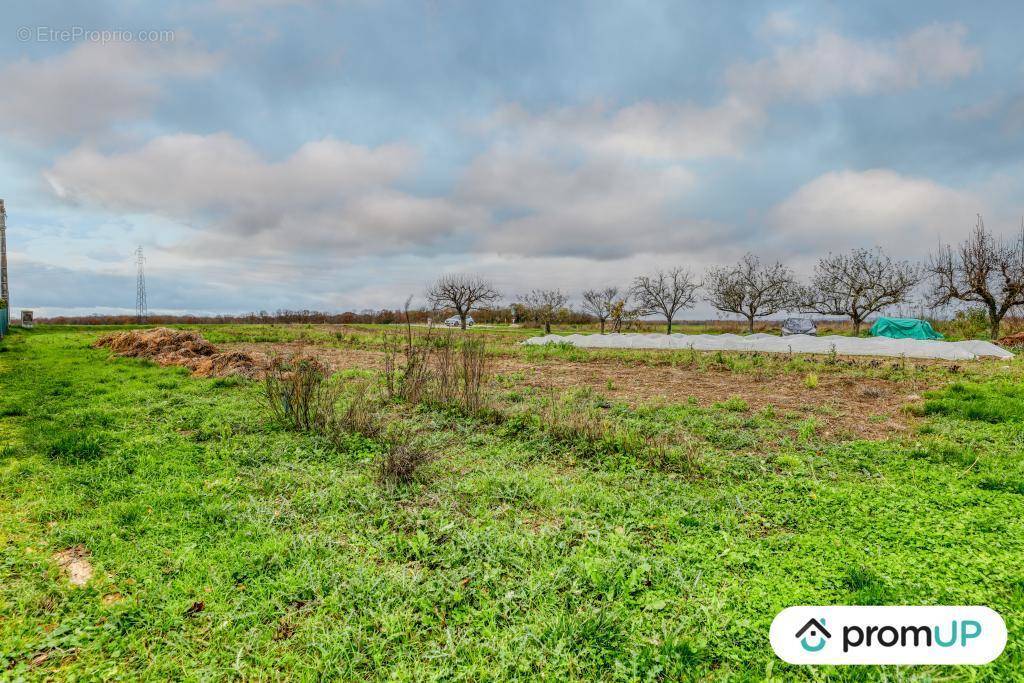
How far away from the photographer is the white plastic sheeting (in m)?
15.8

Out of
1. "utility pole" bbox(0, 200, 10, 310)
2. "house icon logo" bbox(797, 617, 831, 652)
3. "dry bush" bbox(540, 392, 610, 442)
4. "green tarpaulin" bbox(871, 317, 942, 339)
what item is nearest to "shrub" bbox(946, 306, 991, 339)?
"green tarpaulin" bbox(871, 317, 942, 339)

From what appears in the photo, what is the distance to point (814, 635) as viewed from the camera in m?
Result: 2.55

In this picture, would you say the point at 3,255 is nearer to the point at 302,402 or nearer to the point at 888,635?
the point at 302,402

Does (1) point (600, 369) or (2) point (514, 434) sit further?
(1) point (600, 369)

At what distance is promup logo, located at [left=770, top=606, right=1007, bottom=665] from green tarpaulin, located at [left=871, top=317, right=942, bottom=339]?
2832 cm

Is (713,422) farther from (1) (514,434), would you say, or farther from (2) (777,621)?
(2) (777,621)

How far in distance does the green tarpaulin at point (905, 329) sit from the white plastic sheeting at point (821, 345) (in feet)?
28.7

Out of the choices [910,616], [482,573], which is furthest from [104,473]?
[910,616]

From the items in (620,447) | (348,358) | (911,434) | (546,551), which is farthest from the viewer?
(348,358)

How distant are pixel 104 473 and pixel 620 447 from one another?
579cm

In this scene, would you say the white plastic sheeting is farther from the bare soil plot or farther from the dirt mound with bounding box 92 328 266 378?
the dirt mound with bounding box 92 328 266 378

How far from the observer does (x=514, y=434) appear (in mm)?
6410

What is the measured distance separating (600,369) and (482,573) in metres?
10.1

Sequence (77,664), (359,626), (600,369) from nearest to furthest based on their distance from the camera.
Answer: (77,664), (359,626), (600,369)
